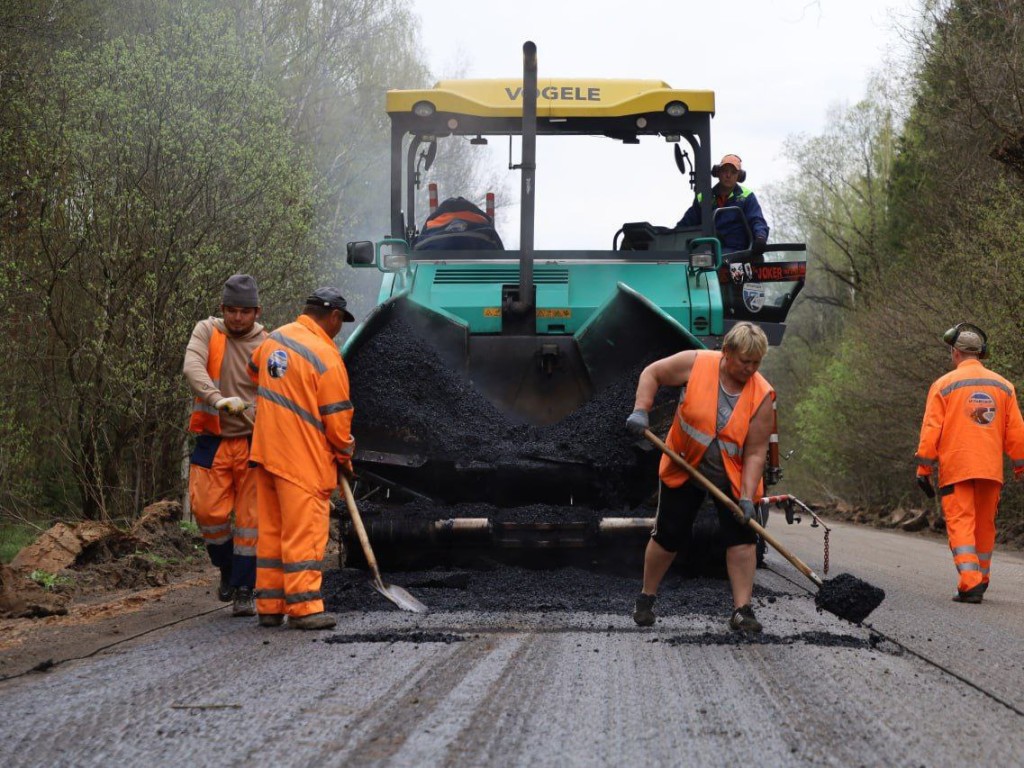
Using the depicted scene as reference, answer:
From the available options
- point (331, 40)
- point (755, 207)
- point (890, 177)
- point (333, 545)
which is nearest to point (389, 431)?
point (755, 207)

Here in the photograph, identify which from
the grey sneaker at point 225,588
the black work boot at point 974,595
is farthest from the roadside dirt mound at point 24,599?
the black work boot at point 974,595

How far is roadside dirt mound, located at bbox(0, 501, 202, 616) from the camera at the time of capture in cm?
775

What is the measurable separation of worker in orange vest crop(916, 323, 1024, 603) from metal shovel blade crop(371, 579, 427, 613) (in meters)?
3.44

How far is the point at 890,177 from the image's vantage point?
101 ft

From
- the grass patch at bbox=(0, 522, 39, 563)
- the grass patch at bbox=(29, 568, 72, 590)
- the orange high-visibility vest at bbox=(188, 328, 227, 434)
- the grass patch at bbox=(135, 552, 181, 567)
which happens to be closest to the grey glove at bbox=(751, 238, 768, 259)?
the orange high-visibility vest at bbox=(188, 328, 227, 434)

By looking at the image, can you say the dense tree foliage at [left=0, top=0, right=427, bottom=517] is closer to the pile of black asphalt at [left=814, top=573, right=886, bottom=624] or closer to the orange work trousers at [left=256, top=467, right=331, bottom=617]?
the orange work trousers at [left=256, top=467, right=331, bottom=617]

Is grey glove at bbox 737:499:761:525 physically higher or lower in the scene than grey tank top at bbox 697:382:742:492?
lower

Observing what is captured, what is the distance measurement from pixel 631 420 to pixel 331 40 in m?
24.1

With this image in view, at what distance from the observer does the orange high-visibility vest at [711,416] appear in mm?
5957

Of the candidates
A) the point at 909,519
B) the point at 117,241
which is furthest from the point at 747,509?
the point at 909,519

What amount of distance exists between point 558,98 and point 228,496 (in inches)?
153

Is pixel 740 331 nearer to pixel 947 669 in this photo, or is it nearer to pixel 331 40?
pixel 947 669

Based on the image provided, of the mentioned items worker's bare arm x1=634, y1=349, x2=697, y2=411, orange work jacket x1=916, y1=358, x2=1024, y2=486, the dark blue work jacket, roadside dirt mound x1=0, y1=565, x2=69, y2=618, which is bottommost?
roadside dirt mound x1=0, y1=565, x2=69, y2=618

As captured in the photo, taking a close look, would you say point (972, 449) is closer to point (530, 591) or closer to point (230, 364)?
point (530, 591)
